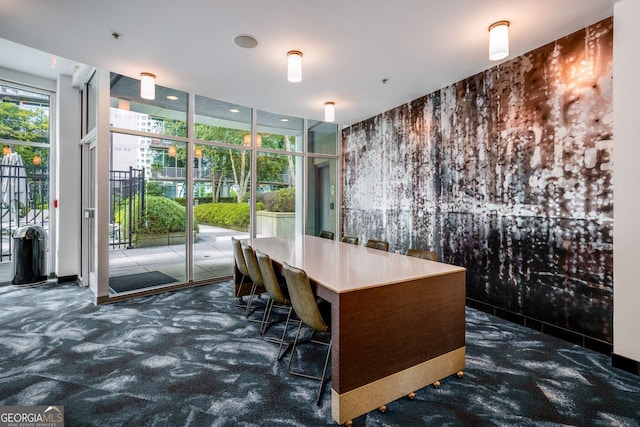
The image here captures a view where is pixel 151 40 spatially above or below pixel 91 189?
above

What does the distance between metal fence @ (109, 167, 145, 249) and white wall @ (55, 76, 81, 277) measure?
3.76 feet

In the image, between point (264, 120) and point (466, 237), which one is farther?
point (264, 120)

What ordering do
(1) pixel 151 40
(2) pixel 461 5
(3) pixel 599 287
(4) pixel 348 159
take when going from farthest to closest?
(4) pixel 348 159 < (1) pixel 151 40 < (3) pixel 599 287 < (2) pixel 461 5

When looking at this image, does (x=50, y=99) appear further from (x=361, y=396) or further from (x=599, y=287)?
(x=599, y=287)

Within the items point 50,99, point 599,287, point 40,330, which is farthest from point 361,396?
point 50,99

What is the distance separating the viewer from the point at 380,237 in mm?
5293

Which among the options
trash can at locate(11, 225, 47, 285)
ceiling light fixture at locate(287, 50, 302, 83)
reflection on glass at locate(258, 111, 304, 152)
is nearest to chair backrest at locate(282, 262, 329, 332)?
ceiling light fixture at locate(287, 50, 302, 83)

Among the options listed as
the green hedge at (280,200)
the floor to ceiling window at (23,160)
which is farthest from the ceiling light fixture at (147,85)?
the floor to ceiling window at (23,160)

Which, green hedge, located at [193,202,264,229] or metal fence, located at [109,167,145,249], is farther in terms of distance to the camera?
green hedge, located at [193,202,264,229]

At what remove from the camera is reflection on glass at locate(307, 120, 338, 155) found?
605 centimetres

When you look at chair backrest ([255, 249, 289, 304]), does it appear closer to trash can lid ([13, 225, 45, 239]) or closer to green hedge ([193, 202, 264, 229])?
green hedge ([193, 202, 264, 229])

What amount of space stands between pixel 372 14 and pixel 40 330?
4.40 meters

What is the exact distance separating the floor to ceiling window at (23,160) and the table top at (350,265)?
4.04 meters

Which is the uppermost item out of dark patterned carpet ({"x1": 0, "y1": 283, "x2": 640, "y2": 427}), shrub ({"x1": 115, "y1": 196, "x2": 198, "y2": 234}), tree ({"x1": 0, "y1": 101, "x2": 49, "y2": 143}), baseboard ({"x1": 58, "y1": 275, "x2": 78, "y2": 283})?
tree ({"x1": 0, "y1": 101, "x2": 49, "y2": 143})
